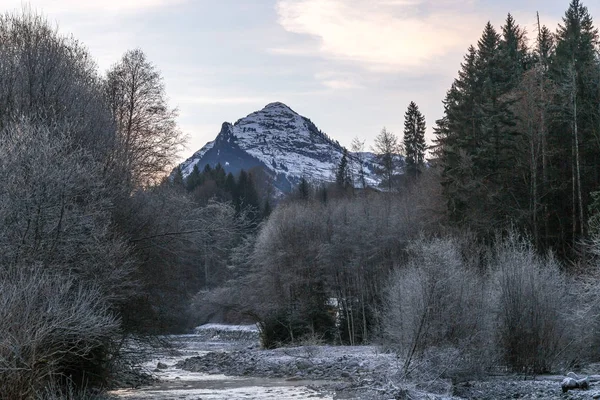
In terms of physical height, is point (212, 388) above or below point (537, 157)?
below

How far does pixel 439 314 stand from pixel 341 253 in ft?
90.6

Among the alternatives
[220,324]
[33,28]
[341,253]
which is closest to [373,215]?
[341,253]

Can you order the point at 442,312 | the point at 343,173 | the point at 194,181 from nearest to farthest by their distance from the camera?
1. the point at 442,312
2. the point at 343,173
3. the point at 194,181

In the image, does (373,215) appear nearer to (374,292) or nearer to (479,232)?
(374,292)

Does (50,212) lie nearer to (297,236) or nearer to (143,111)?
(143,111)

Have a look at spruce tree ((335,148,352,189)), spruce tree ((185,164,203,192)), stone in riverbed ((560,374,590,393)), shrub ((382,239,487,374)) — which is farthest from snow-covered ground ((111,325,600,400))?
spruce tree ((185,164,203,192))

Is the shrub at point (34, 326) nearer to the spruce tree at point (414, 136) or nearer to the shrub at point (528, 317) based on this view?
the shrub at point (528, 317)

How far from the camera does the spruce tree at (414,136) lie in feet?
252

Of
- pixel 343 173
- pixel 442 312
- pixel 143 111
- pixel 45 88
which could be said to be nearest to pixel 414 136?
pixel 343 173

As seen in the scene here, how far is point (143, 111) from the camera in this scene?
113ft

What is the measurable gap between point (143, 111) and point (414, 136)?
4830 cm

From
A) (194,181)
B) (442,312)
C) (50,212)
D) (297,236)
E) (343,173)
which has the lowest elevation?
(442,312)

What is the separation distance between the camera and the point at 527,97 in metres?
38.2

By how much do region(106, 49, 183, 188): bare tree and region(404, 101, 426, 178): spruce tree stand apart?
148ft
